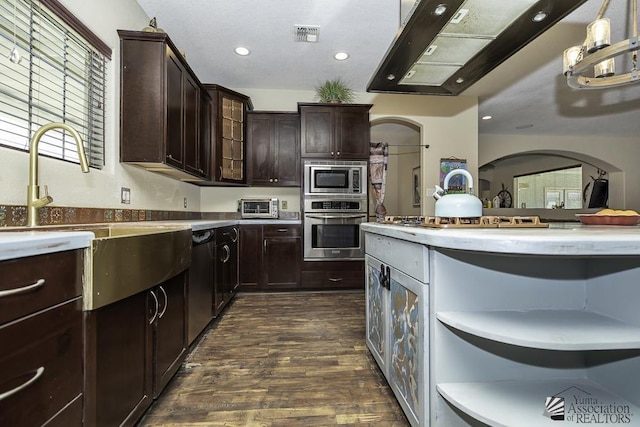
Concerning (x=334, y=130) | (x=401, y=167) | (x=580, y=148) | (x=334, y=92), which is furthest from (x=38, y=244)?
(x=580, y=148)

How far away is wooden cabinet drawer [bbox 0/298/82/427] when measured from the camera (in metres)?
0.72

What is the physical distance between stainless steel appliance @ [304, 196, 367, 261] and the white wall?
4.29 meters

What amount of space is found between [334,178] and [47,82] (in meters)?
2.72

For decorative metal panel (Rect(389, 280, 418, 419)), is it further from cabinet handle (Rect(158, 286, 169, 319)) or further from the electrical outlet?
the electrical outlet

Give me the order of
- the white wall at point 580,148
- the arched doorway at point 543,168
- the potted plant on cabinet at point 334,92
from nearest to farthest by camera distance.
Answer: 1. the potted plant on cabinet at point 334,92
2. the white wall at point 580,148
3. the arched doorway at point 543,168

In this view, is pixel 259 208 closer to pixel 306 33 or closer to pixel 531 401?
pixel 306 33

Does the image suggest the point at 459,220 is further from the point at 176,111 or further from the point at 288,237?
the point at 288,237

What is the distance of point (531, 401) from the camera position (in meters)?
1.07

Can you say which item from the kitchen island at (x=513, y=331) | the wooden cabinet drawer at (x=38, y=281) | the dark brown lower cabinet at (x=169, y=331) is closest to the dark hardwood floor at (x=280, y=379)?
the dark brown lower cabinet at (x=169, y=331)

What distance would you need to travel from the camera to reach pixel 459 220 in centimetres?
126

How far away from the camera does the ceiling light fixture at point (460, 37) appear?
132 cm

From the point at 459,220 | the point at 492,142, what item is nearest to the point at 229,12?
the point at 459,220

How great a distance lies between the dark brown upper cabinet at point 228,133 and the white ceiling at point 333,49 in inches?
13.4

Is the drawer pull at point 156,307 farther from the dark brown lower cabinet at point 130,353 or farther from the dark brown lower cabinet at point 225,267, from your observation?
the dark brown lower cabinet at point 225,267
